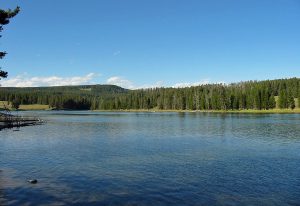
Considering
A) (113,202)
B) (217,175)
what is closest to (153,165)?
(217,175)

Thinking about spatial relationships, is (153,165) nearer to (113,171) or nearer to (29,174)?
(113,171)

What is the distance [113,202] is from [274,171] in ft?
60.4

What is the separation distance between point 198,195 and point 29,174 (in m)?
17.1

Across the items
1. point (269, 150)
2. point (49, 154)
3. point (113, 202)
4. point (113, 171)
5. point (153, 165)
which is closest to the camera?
point (113, 202)

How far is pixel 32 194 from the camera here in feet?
84.9

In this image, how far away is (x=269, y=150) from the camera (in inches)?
1923

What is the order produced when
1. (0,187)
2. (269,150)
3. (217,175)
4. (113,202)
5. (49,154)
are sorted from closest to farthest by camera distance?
1. (113,202)
2. (0,187)
3. (217,175)
4. (49,154)
5. (269,150)

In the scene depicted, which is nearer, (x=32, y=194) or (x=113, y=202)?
(x=113, y=202)

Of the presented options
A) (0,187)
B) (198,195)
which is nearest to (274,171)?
(198,195)

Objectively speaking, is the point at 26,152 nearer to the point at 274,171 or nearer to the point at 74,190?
the point at 74,190

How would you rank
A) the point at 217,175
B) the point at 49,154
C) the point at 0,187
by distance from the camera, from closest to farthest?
1. the point at 0,187
2. the point at 217,175
3. the point at 49,154

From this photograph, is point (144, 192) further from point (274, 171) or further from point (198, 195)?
point (274, 171)

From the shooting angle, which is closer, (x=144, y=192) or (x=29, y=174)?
(x=144, y=192)

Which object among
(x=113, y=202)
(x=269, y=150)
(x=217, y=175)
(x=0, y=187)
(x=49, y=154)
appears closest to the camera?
(x=113, y=202)
